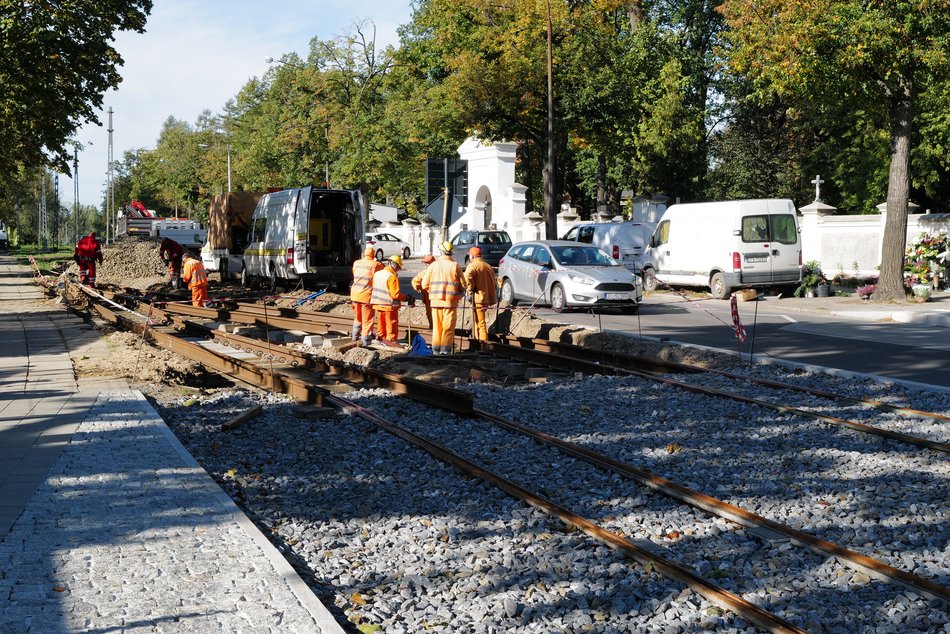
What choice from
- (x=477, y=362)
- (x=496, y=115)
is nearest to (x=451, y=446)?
(x=477, y=362)

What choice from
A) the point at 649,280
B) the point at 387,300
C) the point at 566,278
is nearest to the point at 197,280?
the point at 566,278

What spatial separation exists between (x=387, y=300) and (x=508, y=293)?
27.5 feet

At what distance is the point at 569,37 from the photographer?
114 ft

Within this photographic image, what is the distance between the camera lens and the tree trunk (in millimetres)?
22281

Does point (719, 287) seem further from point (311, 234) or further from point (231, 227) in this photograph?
point (231, 227)

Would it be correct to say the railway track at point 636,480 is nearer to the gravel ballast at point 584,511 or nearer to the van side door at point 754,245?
the gravel ballast at point 584,511

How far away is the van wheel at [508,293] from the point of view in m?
22.4

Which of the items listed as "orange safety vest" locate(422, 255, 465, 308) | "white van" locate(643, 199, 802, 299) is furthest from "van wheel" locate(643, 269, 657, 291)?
"orange safety vest" locate(422, 255, 465, 308)

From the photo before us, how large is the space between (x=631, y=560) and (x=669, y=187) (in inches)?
1791

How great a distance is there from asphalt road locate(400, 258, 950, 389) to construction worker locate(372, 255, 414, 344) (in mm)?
3361

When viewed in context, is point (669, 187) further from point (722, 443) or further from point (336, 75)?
point (722, 443)

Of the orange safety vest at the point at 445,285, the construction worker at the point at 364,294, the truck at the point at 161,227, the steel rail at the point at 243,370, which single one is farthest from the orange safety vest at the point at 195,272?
the truck at the point at 161,227

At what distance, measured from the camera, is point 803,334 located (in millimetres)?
16844

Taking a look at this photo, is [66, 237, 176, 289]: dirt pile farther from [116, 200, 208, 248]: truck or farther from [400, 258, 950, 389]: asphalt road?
[400, 258, 950, 389]: asphalt road
